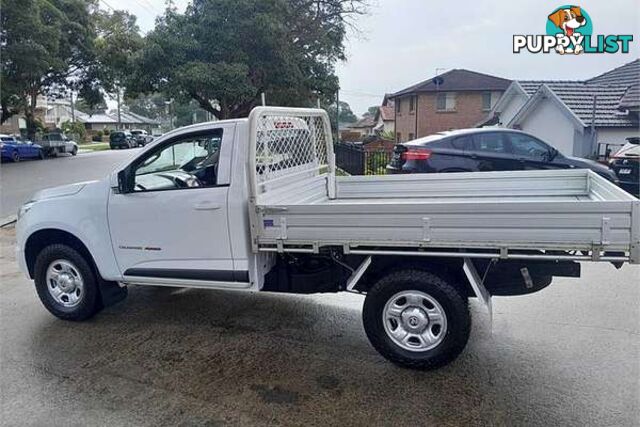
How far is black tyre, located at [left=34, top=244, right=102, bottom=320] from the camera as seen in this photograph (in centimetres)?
461

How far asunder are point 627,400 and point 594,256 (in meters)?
1.00

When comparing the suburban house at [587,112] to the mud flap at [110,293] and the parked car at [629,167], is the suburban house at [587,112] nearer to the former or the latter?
the parked car at [629,167]

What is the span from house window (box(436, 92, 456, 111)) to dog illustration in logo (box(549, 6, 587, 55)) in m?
18.2

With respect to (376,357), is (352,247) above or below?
above

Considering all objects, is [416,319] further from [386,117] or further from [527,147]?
[386,117]

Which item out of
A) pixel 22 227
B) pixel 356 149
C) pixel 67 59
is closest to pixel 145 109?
pixel 67 59

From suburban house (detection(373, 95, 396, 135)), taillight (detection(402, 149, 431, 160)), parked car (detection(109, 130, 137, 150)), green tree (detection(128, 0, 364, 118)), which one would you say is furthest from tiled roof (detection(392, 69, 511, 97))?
parked car (detection(109, 130, 137, 150))

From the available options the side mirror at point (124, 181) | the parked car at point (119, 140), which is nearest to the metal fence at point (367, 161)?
the side mirror at point (124, 181)

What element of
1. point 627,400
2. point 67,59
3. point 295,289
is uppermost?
point 67,59

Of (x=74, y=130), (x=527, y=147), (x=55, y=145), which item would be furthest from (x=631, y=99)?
(x=74, y=130)

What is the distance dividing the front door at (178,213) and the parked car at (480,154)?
18.3 feet

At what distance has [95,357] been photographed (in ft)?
13.0

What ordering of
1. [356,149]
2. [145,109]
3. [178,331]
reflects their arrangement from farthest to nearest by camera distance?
1. [145,109]
2. [356,149]
3. [178,331]

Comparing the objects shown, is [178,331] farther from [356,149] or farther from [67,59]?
[67,59]
